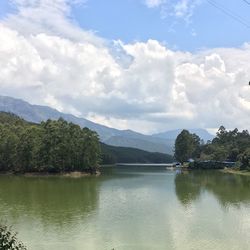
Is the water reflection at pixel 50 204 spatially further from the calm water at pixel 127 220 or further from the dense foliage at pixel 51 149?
the dense foliage at pixel 51 149

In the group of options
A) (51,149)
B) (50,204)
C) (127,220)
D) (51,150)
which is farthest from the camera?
(51,149)

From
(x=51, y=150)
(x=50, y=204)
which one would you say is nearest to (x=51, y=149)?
(x=51, y=150)

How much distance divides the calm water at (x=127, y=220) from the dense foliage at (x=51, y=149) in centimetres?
5555

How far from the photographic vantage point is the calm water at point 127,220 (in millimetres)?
37062

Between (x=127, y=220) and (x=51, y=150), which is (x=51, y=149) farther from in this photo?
(x=127, y=220)

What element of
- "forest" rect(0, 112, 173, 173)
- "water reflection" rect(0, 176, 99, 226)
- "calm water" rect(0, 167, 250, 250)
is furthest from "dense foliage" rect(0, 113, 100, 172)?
"calm water" rect(0, 167, 250, 250)

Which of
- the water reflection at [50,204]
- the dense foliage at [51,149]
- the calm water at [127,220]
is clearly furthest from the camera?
A: the dense foliage at [51,149]

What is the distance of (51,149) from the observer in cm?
13338

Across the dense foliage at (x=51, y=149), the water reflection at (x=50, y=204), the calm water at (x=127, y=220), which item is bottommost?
the calm water at (x=127, y=220)

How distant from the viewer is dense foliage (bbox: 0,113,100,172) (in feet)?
437

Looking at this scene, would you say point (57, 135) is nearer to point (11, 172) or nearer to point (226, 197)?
point (11, 172)

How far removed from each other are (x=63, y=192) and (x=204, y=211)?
3146 centimetres

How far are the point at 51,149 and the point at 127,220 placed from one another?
88.0 metres

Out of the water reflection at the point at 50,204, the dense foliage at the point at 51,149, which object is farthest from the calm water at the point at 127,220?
the dense foliage at the point at 51,149
